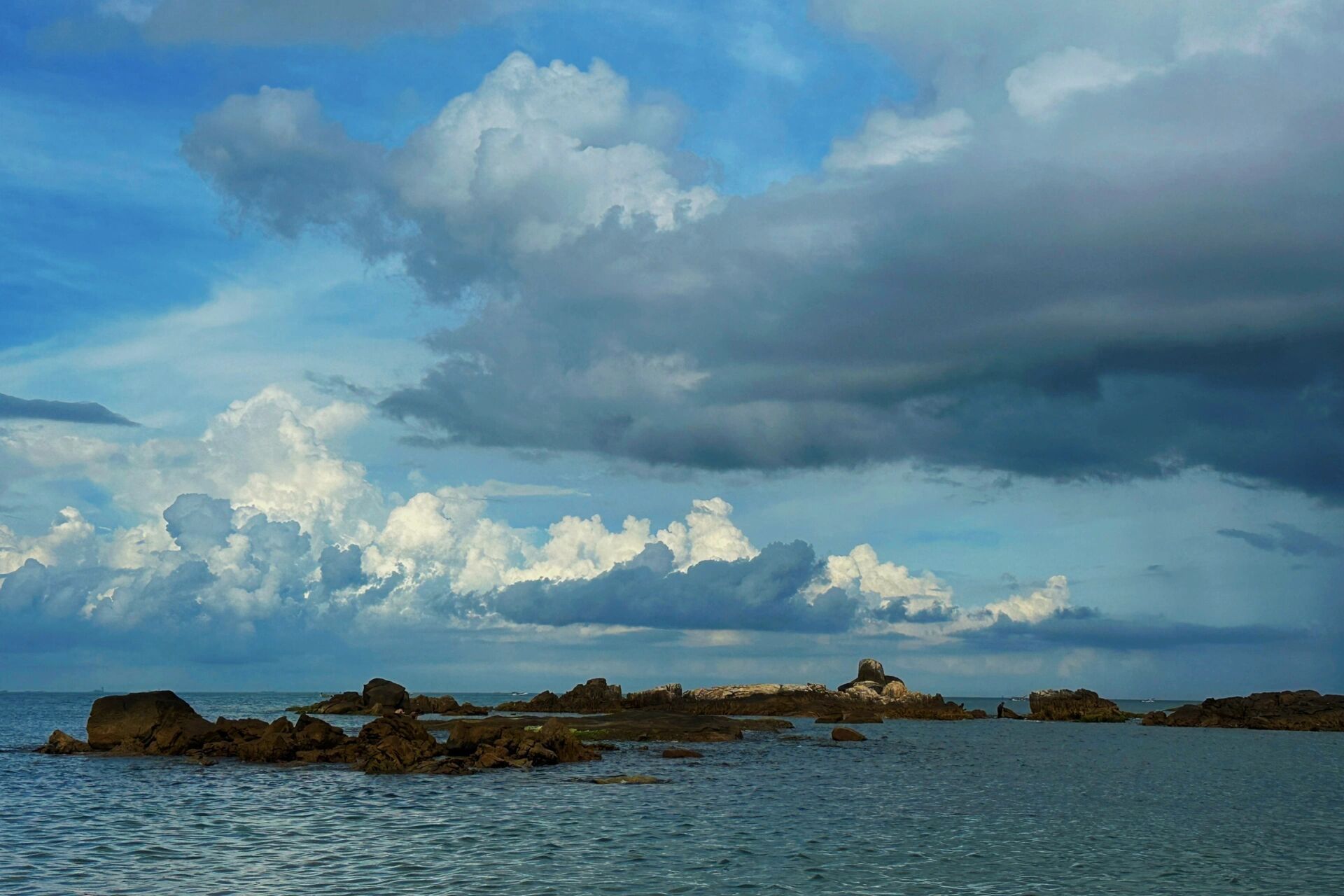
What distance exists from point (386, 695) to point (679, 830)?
13047cm

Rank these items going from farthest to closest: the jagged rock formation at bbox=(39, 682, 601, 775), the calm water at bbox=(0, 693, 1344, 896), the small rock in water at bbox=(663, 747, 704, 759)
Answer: the small rock in water at bbox=(663, 747, 704, 759) → the jagged rock formation at bbox=(39, 682, 601, 775) → the calm water at bbox=(0, 693, 1344, 896)

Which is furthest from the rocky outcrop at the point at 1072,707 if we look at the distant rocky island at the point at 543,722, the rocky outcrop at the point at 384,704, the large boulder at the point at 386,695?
the large boulder at the point at 386,695

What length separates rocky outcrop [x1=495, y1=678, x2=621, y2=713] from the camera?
18275 cm

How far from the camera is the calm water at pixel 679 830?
117 feet

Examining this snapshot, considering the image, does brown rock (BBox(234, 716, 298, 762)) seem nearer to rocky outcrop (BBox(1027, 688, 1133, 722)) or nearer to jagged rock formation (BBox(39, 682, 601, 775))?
jagged rock formation (BBox(39, 682, 601, 775))

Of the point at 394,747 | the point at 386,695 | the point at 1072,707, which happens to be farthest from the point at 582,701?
the point at 394,747

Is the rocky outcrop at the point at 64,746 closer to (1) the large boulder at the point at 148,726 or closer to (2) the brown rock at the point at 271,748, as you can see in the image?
(1) the large boulder at the point at 148,726

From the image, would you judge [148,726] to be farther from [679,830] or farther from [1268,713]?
[1268,713]

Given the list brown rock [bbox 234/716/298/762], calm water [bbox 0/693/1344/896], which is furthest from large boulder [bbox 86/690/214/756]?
brown rock [bbox 234/716/298/762]

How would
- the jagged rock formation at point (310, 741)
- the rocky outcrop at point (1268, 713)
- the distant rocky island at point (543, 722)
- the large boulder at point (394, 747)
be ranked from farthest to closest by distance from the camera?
the rocky outcrop at point (1268, 713), the distant rocky island at point (543, 722), the jagged rock formation at point (310, 741), the large boulder at point (394, 747)

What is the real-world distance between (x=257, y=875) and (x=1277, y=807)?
5235 centimetres

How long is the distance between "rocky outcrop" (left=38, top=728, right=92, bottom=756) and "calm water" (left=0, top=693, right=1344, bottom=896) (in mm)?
4487

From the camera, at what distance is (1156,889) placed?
114 feet

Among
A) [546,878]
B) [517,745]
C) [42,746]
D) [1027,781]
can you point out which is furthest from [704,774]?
[42,746]
